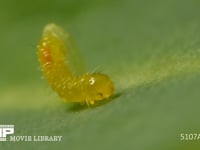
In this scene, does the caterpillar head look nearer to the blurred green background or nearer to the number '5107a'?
the blurred green background

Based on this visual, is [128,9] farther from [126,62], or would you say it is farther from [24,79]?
[24,79]

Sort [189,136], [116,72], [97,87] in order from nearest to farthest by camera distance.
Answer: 1. [189,136]
2. [97,87]
3. [116,72]

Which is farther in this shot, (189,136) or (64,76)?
(64,76)

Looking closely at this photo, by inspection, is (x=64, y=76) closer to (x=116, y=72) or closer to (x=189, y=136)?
(x=116, y=72)

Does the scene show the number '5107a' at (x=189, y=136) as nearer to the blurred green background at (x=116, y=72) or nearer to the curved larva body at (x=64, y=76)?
the blurred green background at (x=116, y=72)

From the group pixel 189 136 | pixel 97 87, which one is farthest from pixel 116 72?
pixel 189 136
